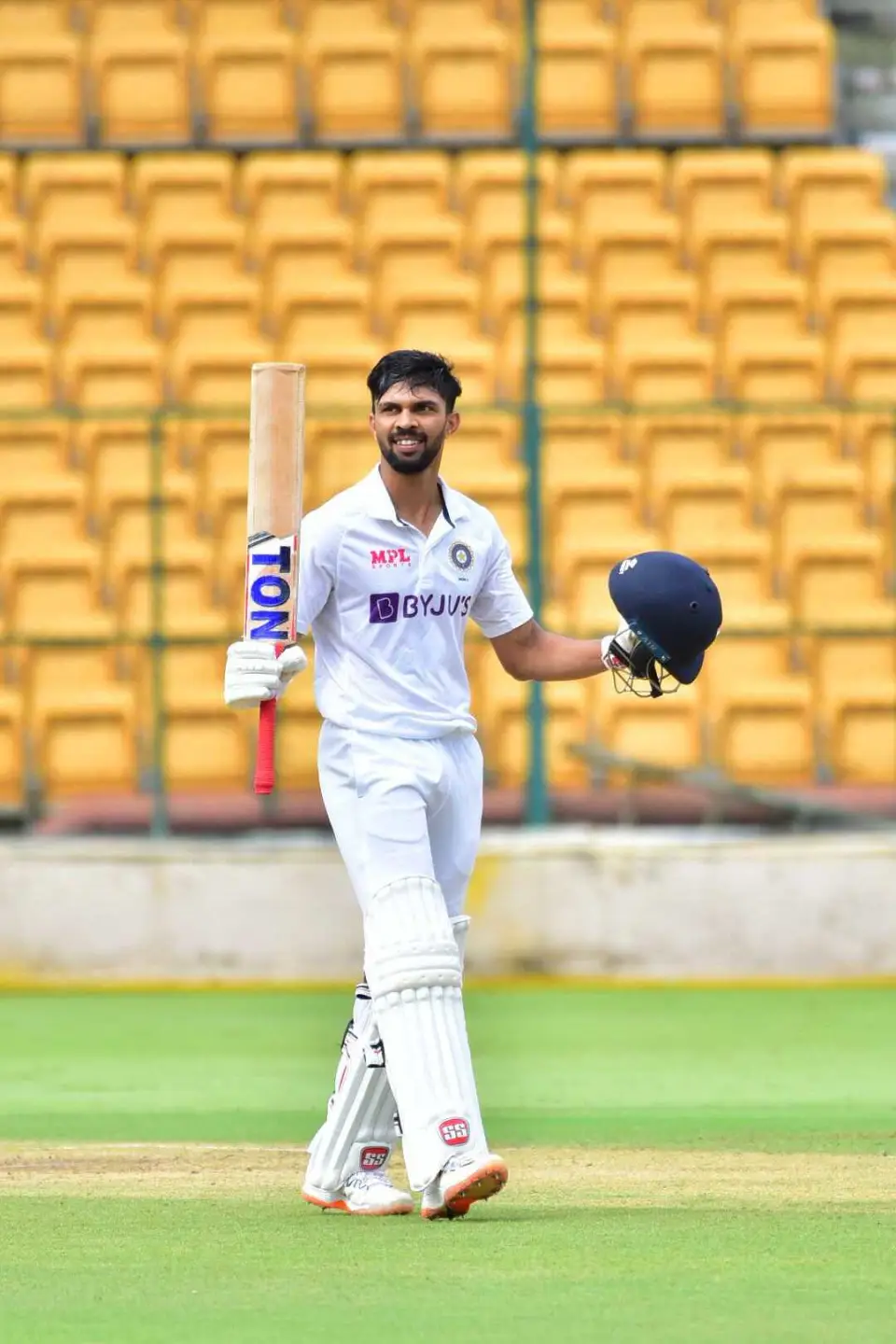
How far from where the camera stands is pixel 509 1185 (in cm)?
634

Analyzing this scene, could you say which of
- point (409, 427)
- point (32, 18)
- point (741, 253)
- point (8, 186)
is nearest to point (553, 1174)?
point (409, 427)

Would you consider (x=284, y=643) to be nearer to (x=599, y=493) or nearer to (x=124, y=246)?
(x=599, y=493)

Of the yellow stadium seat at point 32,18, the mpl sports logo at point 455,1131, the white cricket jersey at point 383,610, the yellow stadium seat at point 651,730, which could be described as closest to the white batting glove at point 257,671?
the white cricket jersey at point 383,610

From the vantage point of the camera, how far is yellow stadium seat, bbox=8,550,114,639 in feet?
44.5

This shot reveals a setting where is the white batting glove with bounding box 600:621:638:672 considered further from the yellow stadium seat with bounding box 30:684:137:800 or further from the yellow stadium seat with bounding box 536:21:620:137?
the yellow stadium seat with bounding box 536:21:620:137

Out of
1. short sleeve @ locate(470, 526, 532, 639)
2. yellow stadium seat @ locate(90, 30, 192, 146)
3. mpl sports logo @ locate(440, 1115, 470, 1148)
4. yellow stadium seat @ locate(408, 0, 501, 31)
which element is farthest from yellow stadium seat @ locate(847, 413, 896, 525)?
mpl sports logo @ locate(440, 1115, 470, 1148)

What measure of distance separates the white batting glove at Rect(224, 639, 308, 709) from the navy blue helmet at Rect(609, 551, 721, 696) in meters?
0.74

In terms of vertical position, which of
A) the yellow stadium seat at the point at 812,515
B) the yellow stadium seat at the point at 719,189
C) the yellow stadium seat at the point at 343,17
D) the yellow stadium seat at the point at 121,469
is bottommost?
the yellow stadium seat at the point at 812,515

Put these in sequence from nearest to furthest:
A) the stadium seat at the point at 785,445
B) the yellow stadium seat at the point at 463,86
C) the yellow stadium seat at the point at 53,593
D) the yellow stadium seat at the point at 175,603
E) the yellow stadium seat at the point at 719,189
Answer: the yellow stadium seat at the point at 175,603
the yellow stadium seat at the point at 53,593
the stadium seat at the point at 785,445
the yellow stadium seat at the point at 719,189
the yellow stadium seat at the point at 463,86

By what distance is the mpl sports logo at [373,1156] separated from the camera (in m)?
5.98

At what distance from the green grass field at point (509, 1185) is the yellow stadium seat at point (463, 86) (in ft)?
23.2

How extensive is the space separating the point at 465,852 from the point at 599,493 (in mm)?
8030

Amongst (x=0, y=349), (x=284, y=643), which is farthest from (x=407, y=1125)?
(x=0, y=349)

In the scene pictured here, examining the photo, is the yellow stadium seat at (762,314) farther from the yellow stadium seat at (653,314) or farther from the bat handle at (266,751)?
the bat handle at (266,751)
